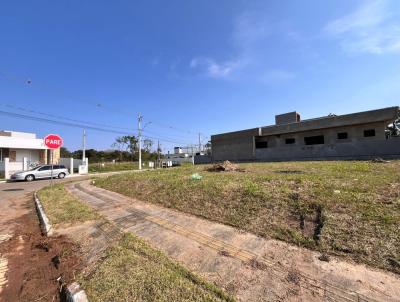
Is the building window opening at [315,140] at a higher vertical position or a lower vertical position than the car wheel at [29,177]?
higher

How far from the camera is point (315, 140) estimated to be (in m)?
24.0

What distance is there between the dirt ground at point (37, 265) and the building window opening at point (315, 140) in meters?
24.3

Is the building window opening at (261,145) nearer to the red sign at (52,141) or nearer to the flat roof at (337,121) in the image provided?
the flat roof at (337,121)

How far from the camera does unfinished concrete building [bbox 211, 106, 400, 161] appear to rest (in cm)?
1862

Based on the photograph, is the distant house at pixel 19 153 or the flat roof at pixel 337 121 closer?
the flat roof at pixel 337 121

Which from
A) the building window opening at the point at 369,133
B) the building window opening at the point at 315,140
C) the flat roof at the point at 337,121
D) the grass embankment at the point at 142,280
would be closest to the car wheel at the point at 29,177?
the grass embankment at the point at 142,280

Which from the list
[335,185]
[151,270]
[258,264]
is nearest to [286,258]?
[258,264]

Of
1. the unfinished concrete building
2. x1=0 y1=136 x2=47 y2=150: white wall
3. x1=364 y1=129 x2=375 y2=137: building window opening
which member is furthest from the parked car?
x1=364 y1=129 x2=375 y2=137: building window opening

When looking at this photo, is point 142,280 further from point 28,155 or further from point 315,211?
point 28,155

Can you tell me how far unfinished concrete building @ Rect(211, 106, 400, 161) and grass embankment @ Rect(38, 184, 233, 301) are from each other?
2061 cm

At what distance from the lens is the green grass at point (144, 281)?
283 cm

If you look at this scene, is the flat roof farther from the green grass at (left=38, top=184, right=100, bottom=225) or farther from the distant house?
the distant house

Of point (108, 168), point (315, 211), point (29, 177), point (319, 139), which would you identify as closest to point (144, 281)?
point (315, 211)

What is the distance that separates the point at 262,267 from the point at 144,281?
173 centimetres
